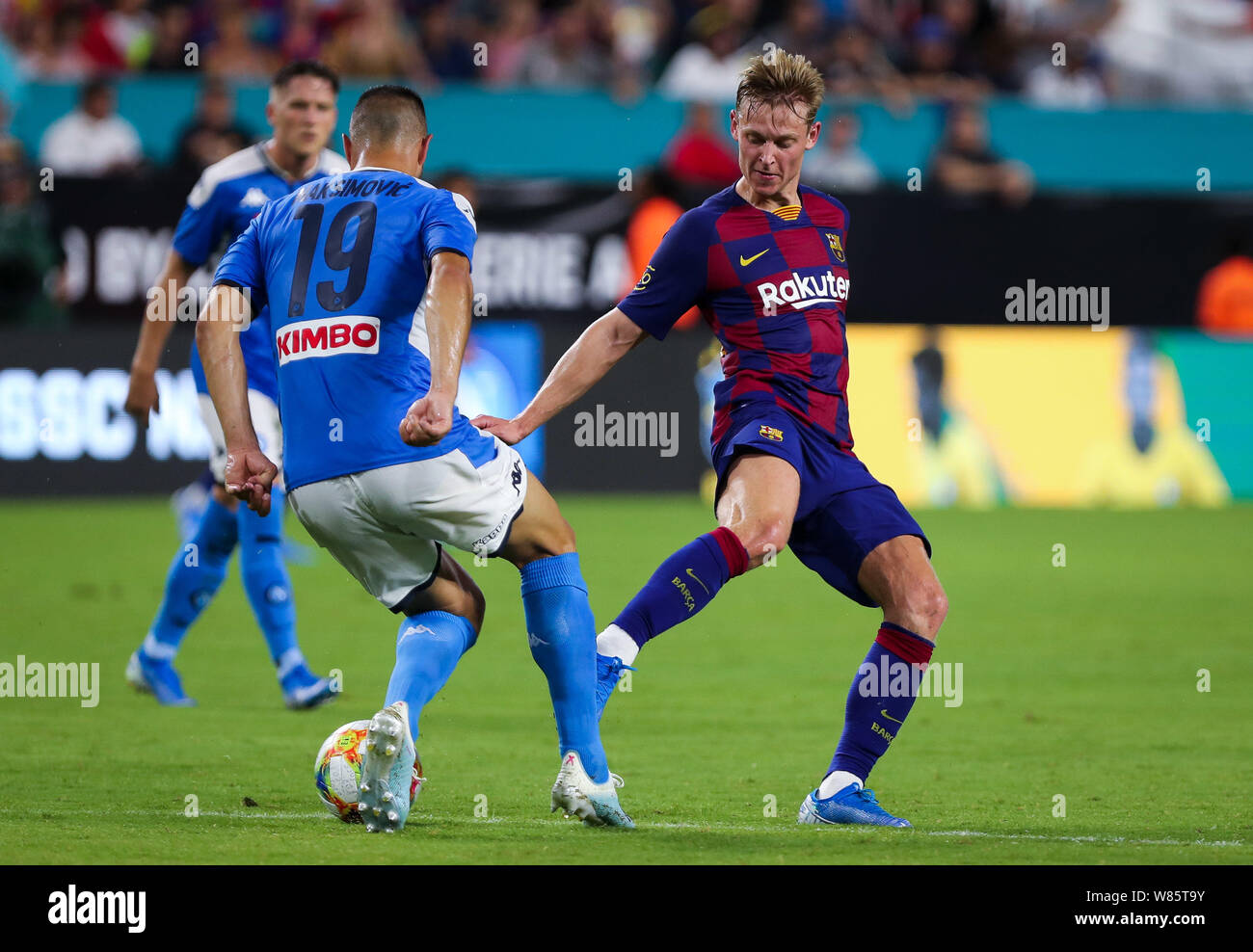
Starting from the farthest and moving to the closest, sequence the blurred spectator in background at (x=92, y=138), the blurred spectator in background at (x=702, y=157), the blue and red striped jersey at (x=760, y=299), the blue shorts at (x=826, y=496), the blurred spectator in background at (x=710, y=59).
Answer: the blurred spectator in background at (x=710, y=59) → the blurred spectator in background at (x=702, y=157) → the blurred spectator in background at (x=92, y=138) → the blue and red striped jersey at (x=760, y=299) → the blue shorts at (x=826, y=496)

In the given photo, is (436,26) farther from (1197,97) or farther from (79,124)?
(1197,97)

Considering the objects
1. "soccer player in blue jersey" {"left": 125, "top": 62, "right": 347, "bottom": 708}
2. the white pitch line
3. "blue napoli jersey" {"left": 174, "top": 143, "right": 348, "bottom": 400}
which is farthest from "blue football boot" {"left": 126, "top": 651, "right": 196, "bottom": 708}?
the white pitch line

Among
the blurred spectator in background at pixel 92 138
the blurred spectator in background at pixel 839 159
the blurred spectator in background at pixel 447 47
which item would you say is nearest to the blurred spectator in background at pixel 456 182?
the blurred spectator in background at pixel 92 138

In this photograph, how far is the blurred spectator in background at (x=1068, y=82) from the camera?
20.2 meters

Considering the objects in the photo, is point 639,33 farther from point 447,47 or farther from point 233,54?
point 233,54

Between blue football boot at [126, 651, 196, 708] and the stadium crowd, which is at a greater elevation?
the stadium crowd

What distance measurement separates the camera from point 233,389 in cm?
555

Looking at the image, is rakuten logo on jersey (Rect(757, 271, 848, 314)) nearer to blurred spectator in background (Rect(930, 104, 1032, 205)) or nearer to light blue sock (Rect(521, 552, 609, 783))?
light blue sock (Rect(521, 552, 609, 783))

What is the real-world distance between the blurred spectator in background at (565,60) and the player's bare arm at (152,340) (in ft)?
36.2

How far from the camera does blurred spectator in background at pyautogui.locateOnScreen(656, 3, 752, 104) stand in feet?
62.7

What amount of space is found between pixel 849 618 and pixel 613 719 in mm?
3275

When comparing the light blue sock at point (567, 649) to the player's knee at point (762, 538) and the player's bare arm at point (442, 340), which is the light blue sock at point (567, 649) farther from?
the player's bare arm at point (442, 340)

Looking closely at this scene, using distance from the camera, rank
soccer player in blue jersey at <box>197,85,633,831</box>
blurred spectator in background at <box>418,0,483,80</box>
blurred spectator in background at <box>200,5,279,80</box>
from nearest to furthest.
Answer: soccer player in blue jersey at <box>197,85,633,831</box>
blurred spectator in background at <box>200,5,279,80</box>
blurred spectator in background at <box>418,0,483,80</box>

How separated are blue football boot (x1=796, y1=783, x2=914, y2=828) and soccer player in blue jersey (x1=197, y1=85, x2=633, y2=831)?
1.97ft
